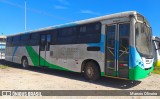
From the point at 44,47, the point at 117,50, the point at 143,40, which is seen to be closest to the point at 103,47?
the point at 117,50

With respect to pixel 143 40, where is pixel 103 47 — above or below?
below

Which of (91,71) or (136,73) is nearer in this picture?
(136,73)

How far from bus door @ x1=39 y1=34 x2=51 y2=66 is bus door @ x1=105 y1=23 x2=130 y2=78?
5266 millimetres

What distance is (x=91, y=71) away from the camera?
1052cm

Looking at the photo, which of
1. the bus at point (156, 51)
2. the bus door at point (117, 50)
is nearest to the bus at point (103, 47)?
the bus door at point (117, 50)

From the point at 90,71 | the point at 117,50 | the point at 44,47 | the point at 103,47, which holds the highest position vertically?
the point at 44,47

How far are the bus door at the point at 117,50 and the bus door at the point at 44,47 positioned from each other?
5.27 metres

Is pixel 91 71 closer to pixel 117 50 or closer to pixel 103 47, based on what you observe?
pixel 103 47

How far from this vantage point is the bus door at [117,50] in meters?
8.86

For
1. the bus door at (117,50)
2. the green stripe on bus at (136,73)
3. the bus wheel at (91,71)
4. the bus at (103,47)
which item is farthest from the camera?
the bus wheel at (91,71)

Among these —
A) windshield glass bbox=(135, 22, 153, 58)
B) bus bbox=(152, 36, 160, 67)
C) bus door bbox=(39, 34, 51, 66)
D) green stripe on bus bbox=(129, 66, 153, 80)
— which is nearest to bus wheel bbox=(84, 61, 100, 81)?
green stripe on bus bbox=(129, 66, 153, 80)

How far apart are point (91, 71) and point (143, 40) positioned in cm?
290

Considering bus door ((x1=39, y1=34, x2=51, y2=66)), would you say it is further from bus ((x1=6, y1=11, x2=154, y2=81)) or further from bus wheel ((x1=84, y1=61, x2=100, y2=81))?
bus wheel ((x1=84, y1=61, x2=100, y2=81))

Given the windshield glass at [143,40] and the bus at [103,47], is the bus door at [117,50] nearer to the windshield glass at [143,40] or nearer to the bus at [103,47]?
the bus at [103,47]
